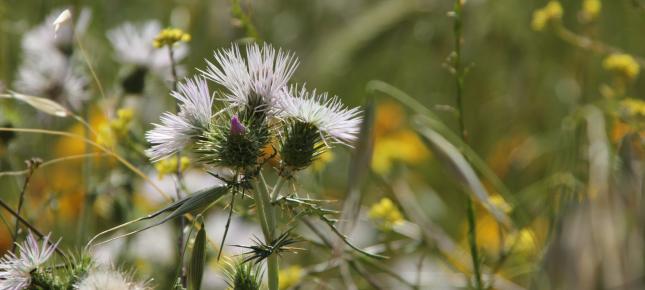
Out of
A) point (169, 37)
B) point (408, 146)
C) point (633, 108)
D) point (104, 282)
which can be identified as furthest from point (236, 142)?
point (408, 146)

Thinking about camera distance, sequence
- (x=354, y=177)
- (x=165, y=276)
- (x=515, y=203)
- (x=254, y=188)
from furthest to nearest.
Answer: (x=165, y=276) < (x=515, y=203) < (x=354, y=177) < (x=254, y=188)

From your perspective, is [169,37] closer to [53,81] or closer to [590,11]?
[53,81]

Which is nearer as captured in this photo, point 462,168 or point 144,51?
point 462,168

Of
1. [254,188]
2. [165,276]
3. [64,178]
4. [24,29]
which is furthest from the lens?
[64,178]

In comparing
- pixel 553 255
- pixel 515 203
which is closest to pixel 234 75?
pixel 553 255

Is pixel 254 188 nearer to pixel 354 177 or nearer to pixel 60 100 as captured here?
pixel 354 177

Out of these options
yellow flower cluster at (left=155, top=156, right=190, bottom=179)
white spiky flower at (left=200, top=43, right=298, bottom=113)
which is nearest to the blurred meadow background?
yellow flower cluster at (left=155, top=156, right=190, bottom=179)

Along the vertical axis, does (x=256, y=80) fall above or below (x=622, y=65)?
above

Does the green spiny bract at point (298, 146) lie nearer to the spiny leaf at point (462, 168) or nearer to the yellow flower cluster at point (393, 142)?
the spiny leaf at point (462, 168)
